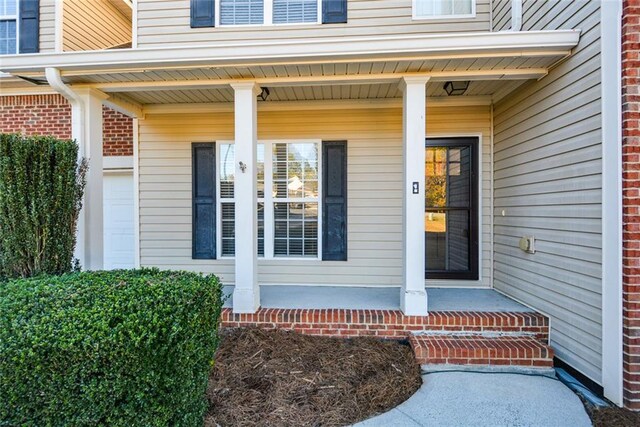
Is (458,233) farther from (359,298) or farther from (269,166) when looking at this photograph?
(269,166)

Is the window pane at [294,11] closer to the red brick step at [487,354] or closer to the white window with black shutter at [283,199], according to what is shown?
the white window with black shutter at [283,199]

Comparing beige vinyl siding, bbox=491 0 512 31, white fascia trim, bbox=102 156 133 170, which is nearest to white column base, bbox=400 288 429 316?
beige vinyl siding, bbox=491 0 512 31

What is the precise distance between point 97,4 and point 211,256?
5015mm

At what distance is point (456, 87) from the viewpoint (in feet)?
13.8

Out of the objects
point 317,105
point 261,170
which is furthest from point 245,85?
point 261,170

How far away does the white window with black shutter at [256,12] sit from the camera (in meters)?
4.59

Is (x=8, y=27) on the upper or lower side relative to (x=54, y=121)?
upper

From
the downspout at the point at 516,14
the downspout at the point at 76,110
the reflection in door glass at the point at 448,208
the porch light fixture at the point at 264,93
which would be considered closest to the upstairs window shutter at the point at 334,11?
the porch light fixture at the point at 264,93

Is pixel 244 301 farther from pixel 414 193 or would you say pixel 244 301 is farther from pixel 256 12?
pixel 256 12

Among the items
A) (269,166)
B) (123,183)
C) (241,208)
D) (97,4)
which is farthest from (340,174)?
(97,4)

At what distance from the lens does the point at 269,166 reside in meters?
4.98

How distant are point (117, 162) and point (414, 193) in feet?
14.9

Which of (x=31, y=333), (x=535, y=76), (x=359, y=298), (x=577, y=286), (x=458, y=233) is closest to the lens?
(x=31, y=333)

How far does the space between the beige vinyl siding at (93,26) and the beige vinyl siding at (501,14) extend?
6.29 meters
